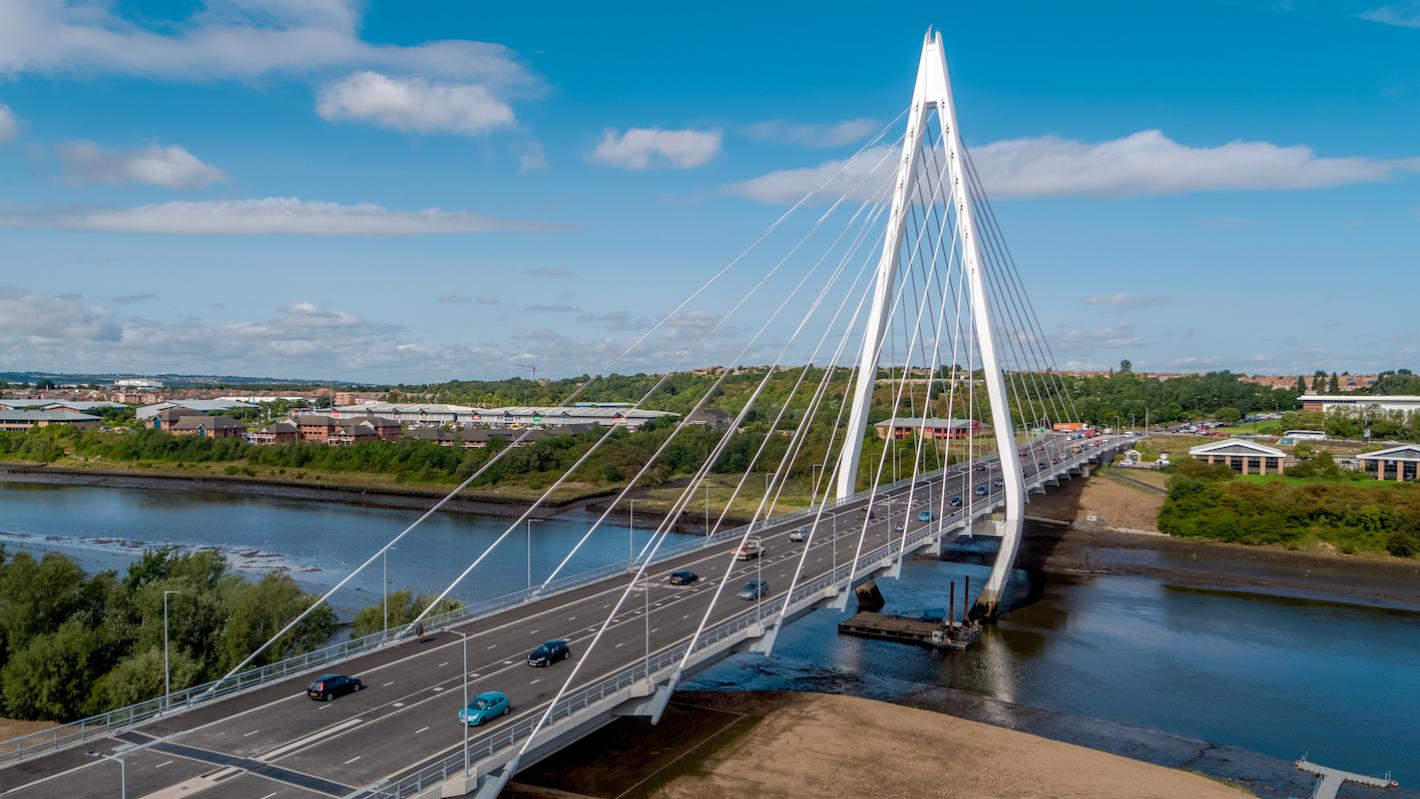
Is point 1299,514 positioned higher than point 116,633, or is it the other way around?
point 1299,514

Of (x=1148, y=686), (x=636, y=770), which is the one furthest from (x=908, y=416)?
(x=636, y=770)

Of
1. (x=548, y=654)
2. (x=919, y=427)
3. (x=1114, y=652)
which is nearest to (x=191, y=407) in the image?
(x=919, y=427)

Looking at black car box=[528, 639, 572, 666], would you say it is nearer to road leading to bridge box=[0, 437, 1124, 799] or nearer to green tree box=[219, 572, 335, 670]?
road leading to bridge box=[0, 437, 1124, 799]

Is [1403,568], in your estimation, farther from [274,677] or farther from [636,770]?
[274,677]

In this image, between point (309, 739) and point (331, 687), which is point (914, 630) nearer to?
point (331, 687)

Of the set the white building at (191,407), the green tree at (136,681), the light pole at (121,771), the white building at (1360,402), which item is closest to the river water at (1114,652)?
the green tree at (136,681)

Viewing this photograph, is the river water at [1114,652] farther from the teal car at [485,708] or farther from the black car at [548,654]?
the teal car at [485,708]
